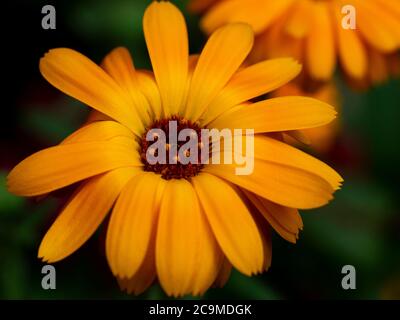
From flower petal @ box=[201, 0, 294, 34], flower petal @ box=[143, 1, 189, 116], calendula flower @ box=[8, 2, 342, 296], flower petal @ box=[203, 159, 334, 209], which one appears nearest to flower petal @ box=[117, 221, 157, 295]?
calendula flower @ box=[8, 2, 342, 296]

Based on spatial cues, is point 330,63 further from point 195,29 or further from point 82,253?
point 82,253

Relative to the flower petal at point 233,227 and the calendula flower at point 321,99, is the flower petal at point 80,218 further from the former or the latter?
the calendula flower at point 321,99

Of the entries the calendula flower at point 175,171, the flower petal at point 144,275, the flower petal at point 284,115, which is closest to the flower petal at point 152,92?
the calendula flower at point 175,171

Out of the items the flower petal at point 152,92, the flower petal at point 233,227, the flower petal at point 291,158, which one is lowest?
the flower petal at point 233,227

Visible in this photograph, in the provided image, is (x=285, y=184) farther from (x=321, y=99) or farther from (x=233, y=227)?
(x=321, y=99)

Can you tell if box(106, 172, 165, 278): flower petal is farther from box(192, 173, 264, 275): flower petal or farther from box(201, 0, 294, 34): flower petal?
box(201, 0, 294, 34): flower petal
